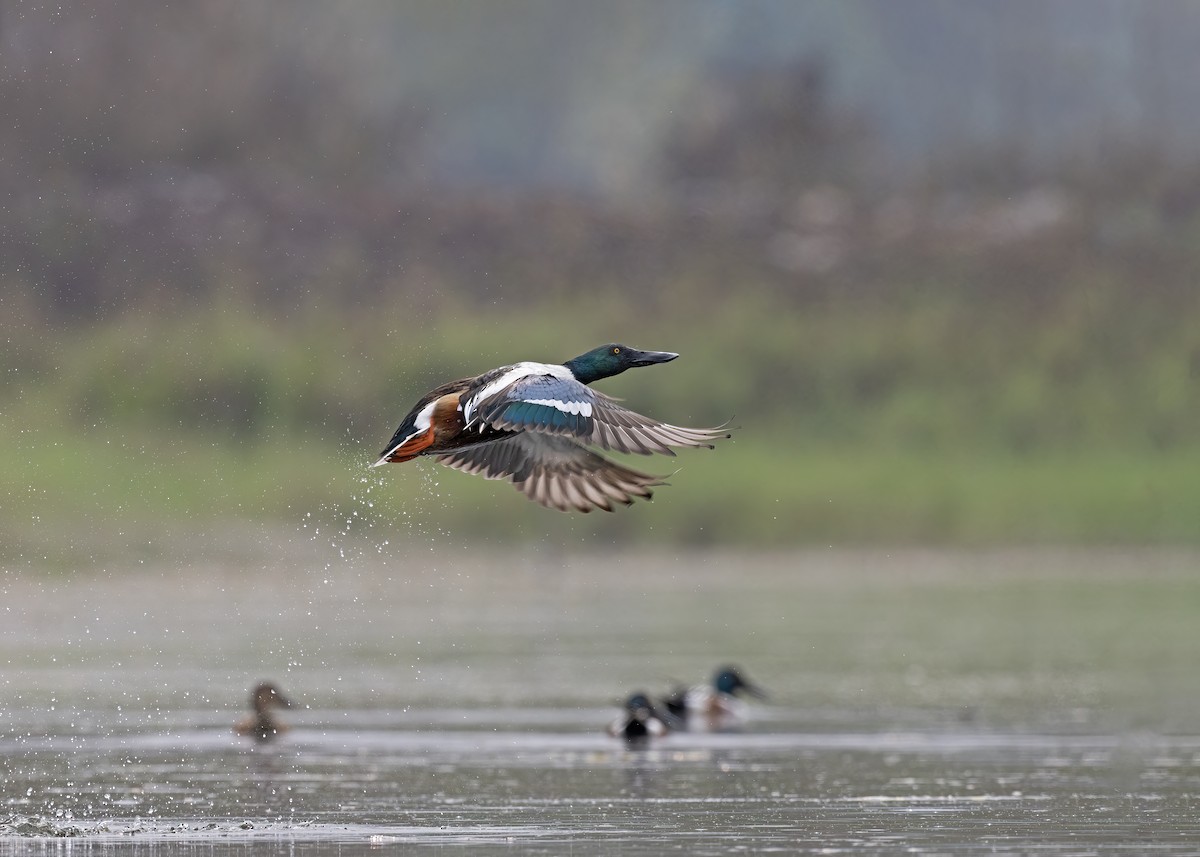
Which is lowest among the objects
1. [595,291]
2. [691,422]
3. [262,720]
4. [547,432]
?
[262,720]

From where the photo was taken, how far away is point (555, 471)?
13.9 meters

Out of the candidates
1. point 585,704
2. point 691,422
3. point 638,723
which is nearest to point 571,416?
point 638,723

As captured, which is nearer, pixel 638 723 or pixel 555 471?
pixel 555 471

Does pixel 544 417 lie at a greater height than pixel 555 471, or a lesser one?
greater

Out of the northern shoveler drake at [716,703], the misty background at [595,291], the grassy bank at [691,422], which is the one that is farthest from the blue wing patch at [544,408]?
the misty background at [595,291]

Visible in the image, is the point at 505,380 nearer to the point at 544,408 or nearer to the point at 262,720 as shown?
the point at 544,408

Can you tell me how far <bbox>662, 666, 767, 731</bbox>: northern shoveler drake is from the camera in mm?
20359

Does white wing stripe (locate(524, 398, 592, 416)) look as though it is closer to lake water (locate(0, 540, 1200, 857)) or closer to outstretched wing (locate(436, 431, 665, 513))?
outstretched wing (locate(436, 431, 665, 513))

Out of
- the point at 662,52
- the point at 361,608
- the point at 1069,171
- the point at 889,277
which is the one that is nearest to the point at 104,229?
the point at 361,608

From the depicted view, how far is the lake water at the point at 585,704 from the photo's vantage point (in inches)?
527

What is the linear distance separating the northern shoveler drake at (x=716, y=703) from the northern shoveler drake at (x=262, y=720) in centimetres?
327

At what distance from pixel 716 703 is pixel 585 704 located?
1.05 metres

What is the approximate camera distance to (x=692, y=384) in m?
44.8

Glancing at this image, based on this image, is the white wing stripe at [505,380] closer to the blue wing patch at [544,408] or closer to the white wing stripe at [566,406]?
the blue wing patch at [544,408]
